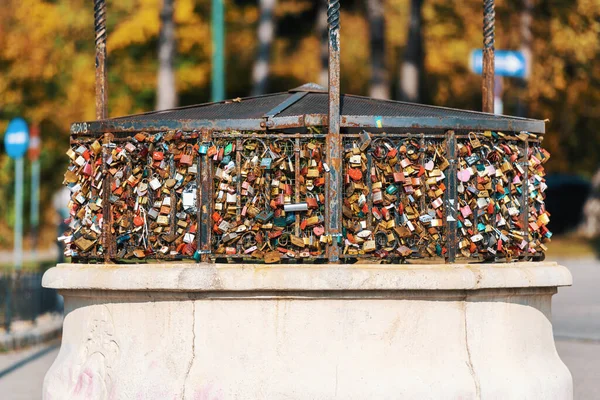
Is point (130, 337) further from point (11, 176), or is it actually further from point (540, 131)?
point (11, 176)

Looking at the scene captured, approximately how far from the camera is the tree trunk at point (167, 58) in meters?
29.0

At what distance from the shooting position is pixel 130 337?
27.4 ft

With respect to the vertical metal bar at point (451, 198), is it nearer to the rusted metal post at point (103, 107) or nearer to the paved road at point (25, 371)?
the rusted metal post at point (103, 107)

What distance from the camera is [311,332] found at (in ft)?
26.3

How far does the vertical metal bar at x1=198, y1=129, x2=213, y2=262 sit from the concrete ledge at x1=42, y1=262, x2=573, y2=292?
0.20 metres

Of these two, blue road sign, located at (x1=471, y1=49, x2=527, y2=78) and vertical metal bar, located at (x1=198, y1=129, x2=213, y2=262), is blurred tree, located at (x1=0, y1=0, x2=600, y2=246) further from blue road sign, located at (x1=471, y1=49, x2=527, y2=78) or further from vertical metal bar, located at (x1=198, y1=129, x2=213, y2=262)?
vertical metal bar, located at (x1=198, y1=129, x2=213, y2=262)

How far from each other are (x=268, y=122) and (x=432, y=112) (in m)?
1.33

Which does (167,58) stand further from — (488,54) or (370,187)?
(370,187)

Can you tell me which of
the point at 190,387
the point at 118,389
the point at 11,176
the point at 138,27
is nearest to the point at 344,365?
the point at 190,387

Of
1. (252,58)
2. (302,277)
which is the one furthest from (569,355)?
(252,58)

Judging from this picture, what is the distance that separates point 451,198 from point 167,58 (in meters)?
21.3

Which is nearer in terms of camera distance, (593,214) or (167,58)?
(167,58)

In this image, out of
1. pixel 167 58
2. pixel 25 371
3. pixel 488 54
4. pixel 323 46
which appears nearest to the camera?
pixel 488 54

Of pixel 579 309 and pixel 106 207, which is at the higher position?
pixel 106 207
